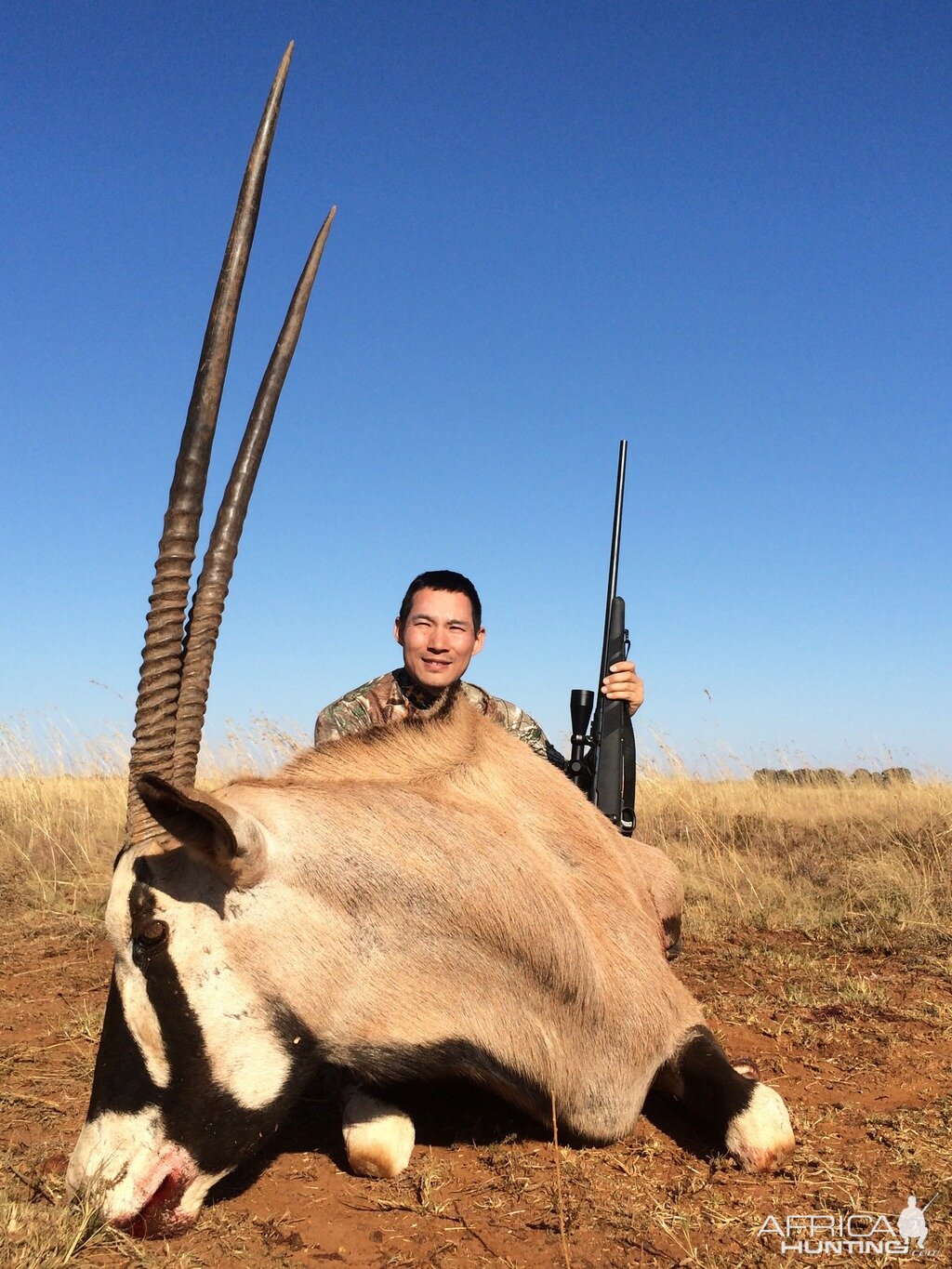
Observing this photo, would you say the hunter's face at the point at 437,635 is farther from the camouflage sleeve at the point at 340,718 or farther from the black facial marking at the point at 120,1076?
the black facial marking at the point at 120,1076

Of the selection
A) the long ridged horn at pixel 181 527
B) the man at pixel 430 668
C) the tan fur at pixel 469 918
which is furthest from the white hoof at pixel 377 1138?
the man at pixel 430 668

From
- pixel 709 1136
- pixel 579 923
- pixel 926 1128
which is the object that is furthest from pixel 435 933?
pixel 926 1128

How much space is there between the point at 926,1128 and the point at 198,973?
243 centimetres

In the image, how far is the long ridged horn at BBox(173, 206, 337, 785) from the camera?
8.50 feet

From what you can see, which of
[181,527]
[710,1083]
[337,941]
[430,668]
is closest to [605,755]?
[430,668]

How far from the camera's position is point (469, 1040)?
2.52m

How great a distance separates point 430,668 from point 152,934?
247 cm

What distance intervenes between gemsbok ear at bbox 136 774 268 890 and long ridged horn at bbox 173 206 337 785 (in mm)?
343

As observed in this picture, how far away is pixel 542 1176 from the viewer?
2.78 m

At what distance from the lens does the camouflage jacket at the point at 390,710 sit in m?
4.72

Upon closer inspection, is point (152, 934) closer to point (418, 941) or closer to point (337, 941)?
point (337, 941)

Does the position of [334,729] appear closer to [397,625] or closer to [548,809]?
[397,625]

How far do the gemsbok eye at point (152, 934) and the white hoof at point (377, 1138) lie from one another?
1.02 metres

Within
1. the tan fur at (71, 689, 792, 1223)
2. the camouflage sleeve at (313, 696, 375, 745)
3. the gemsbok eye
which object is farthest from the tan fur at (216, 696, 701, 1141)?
the camouflage sleeve at (313, 696, 375, 745)
